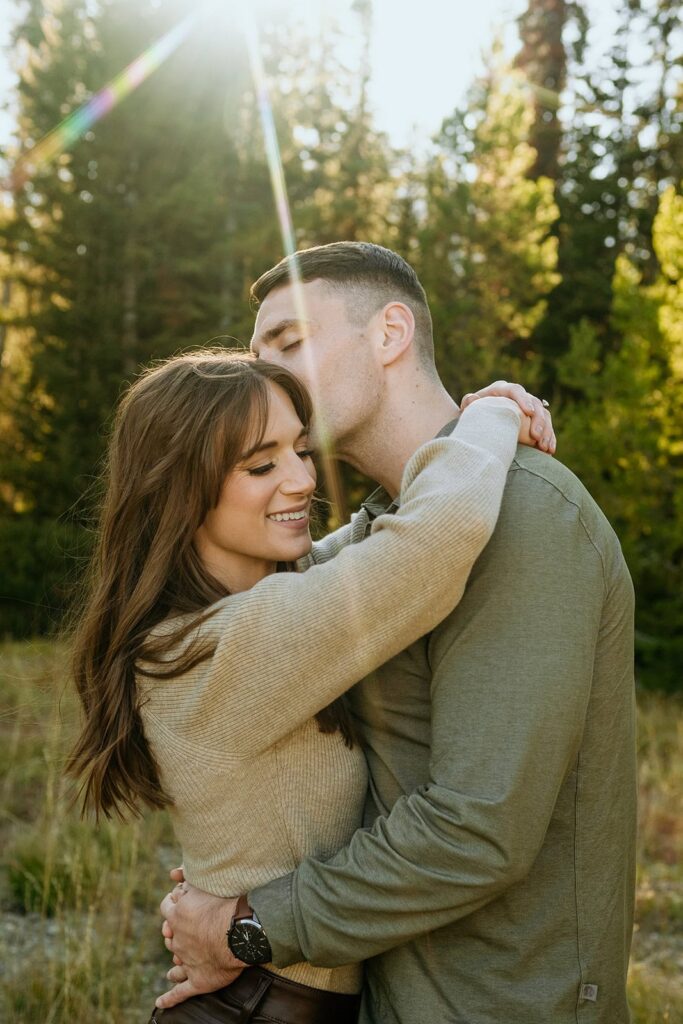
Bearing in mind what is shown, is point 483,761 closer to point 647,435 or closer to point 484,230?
point 647,435

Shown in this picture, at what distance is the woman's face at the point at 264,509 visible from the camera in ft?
7.90

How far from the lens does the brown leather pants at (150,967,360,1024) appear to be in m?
2.09

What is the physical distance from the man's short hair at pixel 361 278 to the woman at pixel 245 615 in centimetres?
40

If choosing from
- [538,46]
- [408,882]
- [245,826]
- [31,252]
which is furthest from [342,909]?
[538,46]

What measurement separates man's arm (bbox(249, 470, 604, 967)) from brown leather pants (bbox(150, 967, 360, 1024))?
12 cm

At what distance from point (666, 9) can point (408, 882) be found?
23484mm

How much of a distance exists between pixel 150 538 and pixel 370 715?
72 cm

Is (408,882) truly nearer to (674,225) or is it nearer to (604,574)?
(604,574)

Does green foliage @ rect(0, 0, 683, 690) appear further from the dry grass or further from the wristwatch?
the wristwatch

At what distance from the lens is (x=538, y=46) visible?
79.3 feet

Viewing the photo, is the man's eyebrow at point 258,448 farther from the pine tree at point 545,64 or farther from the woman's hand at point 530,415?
the pine tree at point 545,64

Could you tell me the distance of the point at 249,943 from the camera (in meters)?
2.02

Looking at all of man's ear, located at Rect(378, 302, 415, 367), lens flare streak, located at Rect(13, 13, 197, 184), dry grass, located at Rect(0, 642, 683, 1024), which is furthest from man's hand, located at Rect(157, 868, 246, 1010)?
lens flare streak, located at Rect(13, 13, 197, 184)

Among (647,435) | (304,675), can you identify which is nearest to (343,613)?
(304,675)
